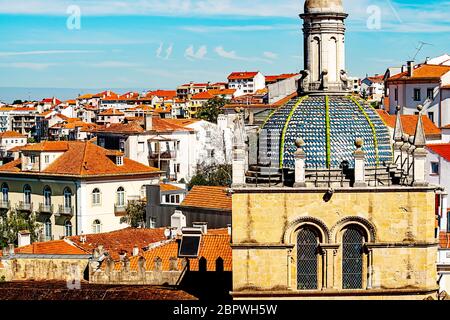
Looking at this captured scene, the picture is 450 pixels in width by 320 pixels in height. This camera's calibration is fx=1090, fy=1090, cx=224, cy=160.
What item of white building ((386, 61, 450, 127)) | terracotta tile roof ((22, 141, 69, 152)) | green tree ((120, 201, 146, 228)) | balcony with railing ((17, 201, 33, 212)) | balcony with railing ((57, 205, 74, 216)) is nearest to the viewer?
green tree ((120, 201, 146, 228))

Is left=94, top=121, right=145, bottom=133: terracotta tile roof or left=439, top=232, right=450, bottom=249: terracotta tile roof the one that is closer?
left=439, top=232, right=450, bottom=249: terracotta tile roof

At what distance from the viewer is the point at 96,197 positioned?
73000 millimetres

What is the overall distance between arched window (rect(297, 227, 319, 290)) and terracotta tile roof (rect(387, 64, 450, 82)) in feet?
202

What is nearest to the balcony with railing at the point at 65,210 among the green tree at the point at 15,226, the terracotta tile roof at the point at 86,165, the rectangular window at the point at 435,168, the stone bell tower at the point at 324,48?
the green tree at the point at 15,226

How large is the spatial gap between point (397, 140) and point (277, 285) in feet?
18.6

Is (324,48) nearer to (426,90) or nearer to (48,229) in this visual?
(48,229)

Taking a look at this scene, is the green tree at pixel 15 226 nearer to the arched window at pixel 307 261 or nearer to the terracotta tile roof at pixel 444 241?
the terracotta tile roof at pixel 444 241

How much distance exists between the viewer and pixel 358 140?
75.3ft

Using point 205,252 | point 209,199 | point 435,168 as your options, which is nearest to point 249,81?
point 435,168

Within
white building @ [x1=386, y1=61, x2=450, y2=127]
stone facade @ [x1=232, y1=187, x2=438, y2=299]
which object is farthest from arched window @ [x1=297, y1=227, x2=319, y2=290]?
white building @ [x1=386, y1=61, x2=450, y2=127]

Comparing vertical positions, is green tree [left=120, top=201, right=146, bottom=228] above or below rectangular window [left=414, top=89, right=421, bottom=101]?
below

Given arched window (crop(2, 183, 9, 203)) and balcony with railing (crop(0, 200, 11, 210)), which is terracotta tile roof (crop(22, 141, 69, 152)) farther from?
balcony with railing (crop(0, 200, 11, 210))

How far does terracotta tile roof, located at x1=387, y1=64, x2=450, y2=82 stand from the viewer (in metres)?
83.1
